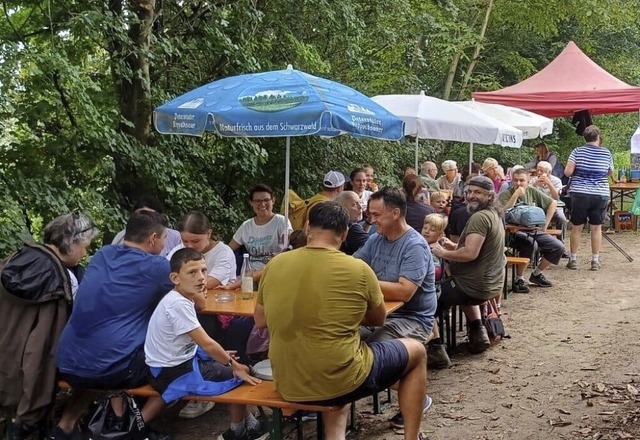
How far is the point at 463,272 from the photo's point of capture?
5637 millimetres

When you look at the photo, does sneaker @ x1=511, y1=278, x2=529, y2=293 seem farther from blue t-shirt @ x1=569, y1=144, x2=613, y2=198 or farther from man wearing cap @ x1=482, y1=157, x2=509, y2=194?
man wearing cap @ x1=482, y1=157, x2=509, y2=194

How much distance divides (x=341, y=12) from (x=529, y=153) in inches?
410

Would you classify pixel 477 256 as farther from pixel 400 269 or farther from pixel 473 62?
pixel 473 62

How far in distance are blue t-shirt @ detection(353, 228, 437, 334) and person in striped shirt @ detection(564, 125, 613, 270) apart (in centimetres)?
562

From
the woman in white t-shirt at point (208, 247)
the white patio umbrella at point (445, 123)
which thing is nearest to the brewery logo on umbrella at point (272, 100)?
the woman in white t-shirt at point (208, 247)

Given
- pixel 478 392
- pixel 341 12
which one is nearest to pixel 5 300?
pixel 478 392

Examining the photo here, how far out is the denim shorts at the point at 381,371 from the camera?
3.52 m

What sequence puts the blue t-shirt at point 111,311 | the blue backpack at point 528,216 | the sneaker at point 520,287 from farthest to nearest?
1. the blue backpack at point 528,216
2. the sneaker at point 520,287
3. the blue t-shirt at point 111,311

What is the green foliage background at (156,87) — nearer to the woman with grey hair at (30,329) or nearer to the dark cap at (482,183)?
the woman with grey hair at (30,329)

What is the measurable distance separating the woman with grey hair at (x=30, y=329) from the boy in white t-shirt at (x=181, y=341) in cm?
59

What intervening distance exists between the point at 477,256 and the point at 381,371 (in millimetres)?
2219

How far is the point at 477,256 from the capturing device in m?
5.58

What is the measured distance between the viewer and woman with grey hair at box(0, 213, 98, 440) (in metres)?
3.83

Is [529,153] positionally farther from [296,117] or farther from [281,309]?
[281,309]
